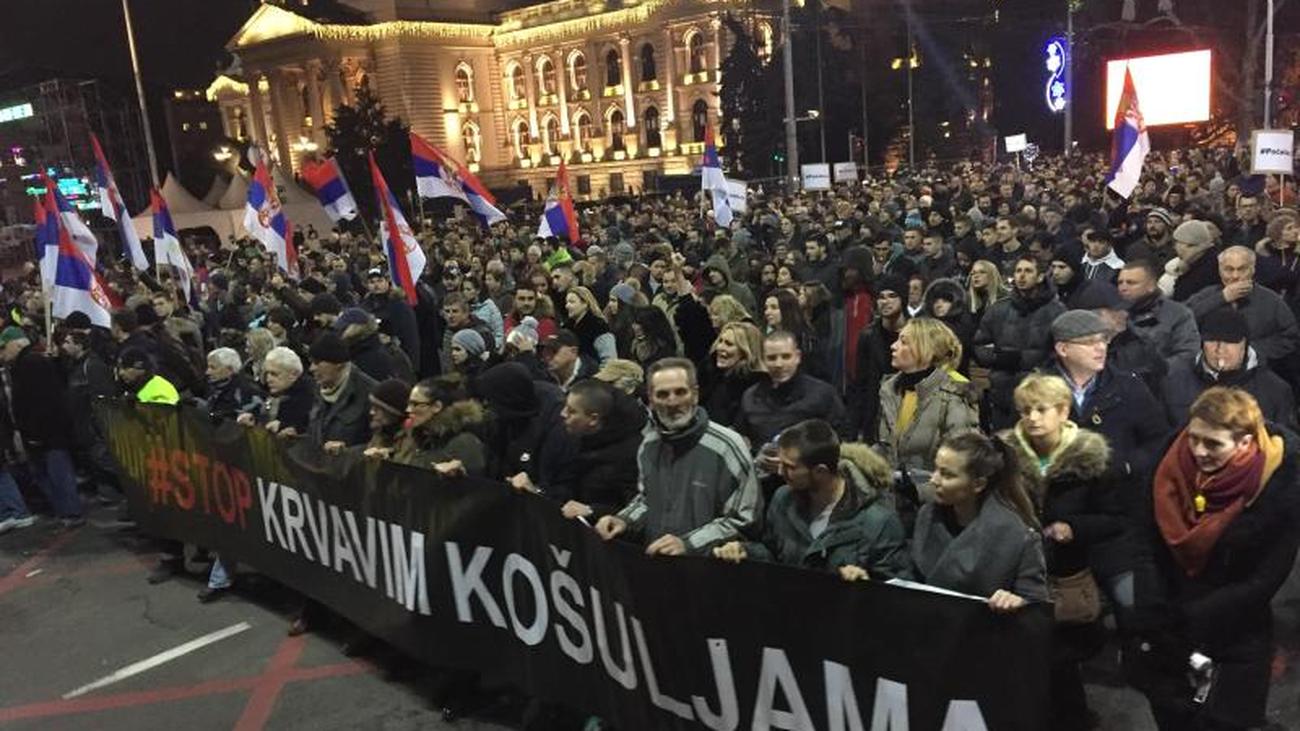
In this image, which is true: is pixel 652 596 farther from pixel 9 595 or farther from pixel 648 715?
pixel 9 595

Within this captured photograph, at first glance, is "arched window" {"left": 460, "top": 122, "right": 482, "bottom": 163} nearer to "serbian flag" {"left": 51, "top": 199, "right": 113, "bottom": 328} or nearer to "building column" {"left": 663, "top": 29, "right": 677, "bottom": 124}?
"building column" {"left": 663, "top": 29, "right": 677, "bottom": 124}

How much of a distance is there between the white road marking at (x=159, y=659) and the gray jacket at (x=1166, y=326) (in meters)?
5.75

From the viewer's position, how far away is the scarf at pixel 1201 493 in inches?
126

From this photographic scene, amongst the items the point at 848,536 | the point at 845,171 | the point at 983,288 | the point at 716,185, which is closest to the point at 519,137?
the point at 845,171

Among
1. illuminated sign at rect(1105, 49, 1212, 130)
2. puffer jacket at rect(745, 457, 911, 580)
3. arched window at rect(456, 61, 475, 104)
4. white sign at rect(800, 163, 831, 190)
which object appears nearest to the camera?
puffer jacket at rect(745, 457, 911, 580)

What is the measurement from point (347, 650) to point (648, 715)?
8.58 feet

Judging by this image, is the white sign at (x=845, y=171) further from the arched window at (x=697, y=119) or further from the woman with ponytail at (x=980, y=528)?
the arched window at (x=697, y=119)

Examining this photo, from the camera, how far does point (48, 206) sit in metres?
9.34

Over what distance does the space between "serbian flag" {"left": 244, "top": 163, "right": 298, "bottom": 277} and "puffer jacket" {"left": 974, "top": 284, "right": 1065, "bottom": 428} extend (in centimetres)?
928

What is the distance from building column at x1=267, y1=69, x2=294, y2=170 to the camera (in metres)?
78.6

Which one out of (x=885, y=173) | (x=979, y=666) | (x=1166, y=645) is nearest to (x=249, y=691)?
(x=979, y=666)

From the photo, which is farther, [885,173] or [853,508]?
[885,173]

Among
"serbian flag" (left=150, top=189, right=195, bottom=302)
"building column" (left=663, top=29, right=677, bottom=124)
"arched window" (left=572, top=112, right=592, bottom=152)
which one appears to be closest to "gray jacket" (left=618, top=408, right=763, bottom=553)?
"serbian flag" (left=150, top=189, right=195, bottom=302)

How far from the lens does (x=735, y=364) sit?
5570mm
